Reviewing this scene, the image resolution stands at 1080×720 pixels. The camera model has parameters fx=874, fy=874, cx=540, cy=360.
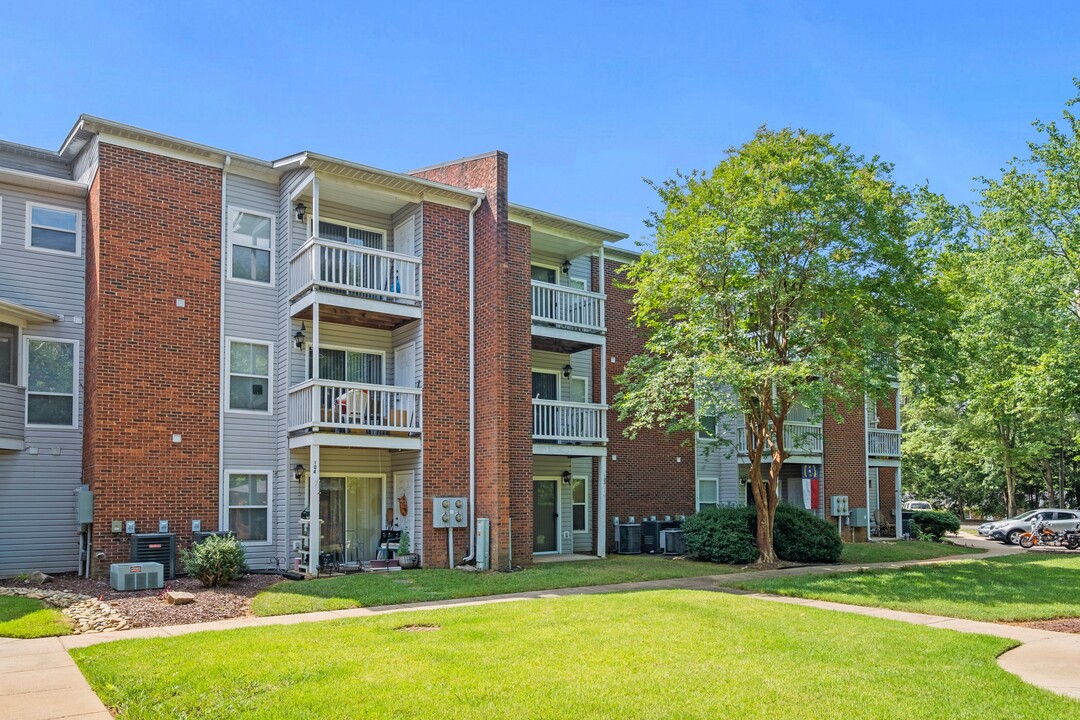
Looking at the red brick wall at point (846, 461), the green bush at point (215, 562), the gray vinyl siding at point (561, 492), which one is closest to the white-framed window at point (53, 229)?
the green bush at point (215, 562)

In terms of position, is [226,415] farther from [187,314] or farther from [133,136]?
[133,136]

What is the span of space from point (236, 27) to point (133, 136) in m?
3.29

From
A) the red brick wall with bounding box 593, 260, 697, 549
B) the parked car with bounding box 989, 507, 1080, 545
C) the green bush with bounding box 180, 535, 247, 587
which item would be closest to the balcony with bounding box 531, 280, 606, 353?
the red brick wall with bounding box 593, 260, 697, 549

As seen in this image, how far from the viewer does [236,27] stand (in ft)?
48.8

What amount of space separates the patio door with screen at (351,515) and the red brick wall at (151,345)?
2.51 meters

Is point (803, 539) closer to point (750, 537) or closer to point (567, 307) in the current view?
point (750, 537)

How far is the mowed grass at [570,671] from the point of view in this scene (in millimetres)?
7043

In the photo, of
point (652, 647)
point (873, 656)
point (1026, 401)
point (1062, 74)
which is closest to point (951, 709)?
point (873, 656)

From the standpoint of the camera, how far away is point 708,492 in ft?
83.0

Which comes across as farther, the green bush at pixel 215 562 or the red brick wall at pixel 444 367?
the red brick wall at pixel 444 367

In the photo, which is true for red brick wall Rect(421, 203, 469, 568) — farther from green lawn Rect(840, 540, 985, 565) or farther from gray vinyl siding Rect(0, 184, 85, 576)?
green lawn Rect(840, 540, 985, 565)

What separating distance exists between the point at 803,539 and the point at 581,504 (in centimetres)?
563

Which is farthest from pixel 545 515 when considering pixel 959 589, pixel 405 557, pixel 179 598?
pixel 179 598

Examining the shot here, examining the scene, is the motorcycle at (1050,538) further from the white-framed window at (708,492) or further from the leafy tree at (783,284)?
the leafy tree at (783,284)
